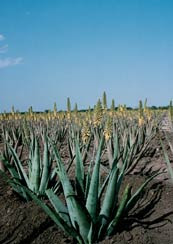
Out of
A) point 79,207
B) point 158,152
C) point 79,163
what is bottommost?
point 158,152

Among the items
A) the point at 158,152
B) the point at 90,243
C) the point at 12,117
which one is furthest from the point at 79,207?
the point at 12,117

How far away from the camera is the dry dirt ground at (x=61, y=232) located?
222 centimetres

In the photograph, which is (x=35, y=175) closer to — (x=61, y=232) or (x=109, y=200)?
(x=61, y=232)

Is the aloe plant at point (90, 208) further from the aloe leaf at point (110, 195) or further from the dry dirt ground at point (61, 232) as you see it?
the dry dirt ground at point (61, 232)

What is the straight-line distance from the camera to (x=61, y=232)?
233cm

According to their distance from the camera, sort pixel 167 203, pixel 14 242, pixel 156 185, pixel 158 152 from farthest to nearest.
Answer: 1. pixel 158 152
2. pixel 156 185
3. pixel 167 203
4. pixel 14 242

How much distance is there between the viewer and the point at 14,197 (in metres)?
3.08

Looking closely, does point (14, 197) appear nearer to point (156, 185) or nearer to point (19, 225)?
point (19, 225)

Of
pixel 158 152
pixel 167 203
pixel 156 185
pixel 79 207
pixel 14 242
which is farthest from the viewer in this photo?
pixel 158 152

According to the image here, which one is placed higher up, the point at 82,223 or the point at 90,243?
the point at 82,223

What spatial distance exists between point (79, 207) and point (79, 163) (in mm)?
362

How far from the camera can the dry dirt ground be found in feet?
7.29

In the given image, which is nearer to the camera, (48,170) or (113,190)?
(113,190)

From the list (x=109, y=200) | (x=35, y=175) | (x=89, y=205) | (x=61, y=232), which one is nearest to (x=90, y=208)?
(x=89, y=205)
